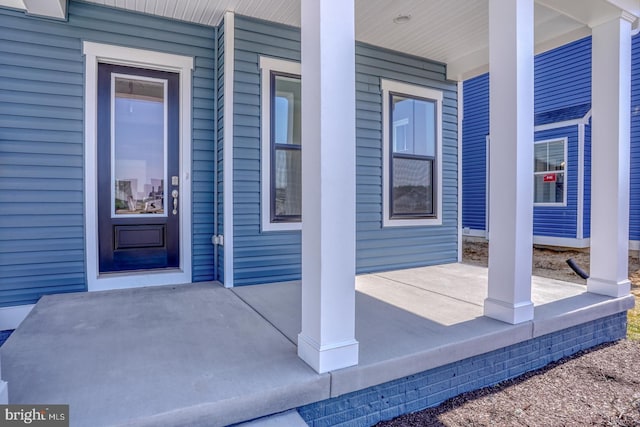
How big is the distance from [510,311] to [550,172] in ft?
23.4

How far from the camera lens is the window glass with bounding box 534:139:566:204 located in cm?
802

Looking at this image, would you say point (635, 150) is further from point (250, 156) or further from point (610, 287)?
point (250, 156)

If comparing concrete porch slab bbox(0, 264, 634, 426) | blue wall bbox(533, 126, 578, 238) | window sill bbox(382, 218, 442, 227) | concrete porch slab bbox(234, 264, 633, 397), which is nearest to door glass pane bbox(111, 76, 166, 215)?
concrete porch slab bbox(0, 264, 634, 426)

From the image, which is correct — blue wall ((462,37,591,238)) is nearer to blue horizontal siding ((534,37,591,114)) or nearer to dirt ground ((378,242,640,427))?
blue horizontal siding ((534,37,591,114))

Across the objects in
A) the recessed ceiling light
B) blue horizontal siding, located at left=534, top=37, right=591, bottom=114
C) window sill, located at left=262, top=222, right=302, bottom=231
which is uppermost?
blue horizontal siding, located at left=534, top=37, right=591, bottom=114

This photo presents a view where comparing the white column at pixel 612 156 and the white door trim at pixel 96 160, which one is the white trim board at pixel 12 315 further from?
the white column at pixel 612 156

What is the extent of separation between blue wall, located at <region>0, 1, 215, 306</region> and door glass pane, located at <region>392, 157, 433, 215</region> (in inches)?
115

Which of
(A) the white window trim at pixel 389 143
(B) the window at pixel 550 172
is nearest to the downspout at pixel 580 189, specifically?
(B) the window at pixel 550 172

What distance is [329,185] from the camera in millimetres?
1737

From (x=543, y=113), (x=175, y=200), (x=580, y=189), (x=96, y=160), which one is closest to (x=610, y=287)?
(x=175, y=200)

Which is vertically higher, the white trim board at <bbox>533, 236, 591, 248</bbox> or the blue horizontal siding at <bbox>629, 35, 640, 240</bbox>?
the blue horizontal siding at <bbox>629, 35, 640, 240</bbox>

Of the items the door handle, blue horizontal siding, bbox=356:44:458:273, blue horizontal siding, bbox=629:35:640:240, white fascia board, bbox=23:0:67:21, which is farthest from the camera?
blue horizontal siding, bbox=629:35:640:240

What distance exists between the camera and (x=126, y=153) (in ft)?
11.0

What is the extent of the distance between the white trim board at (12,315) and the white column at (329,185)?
256 cm
